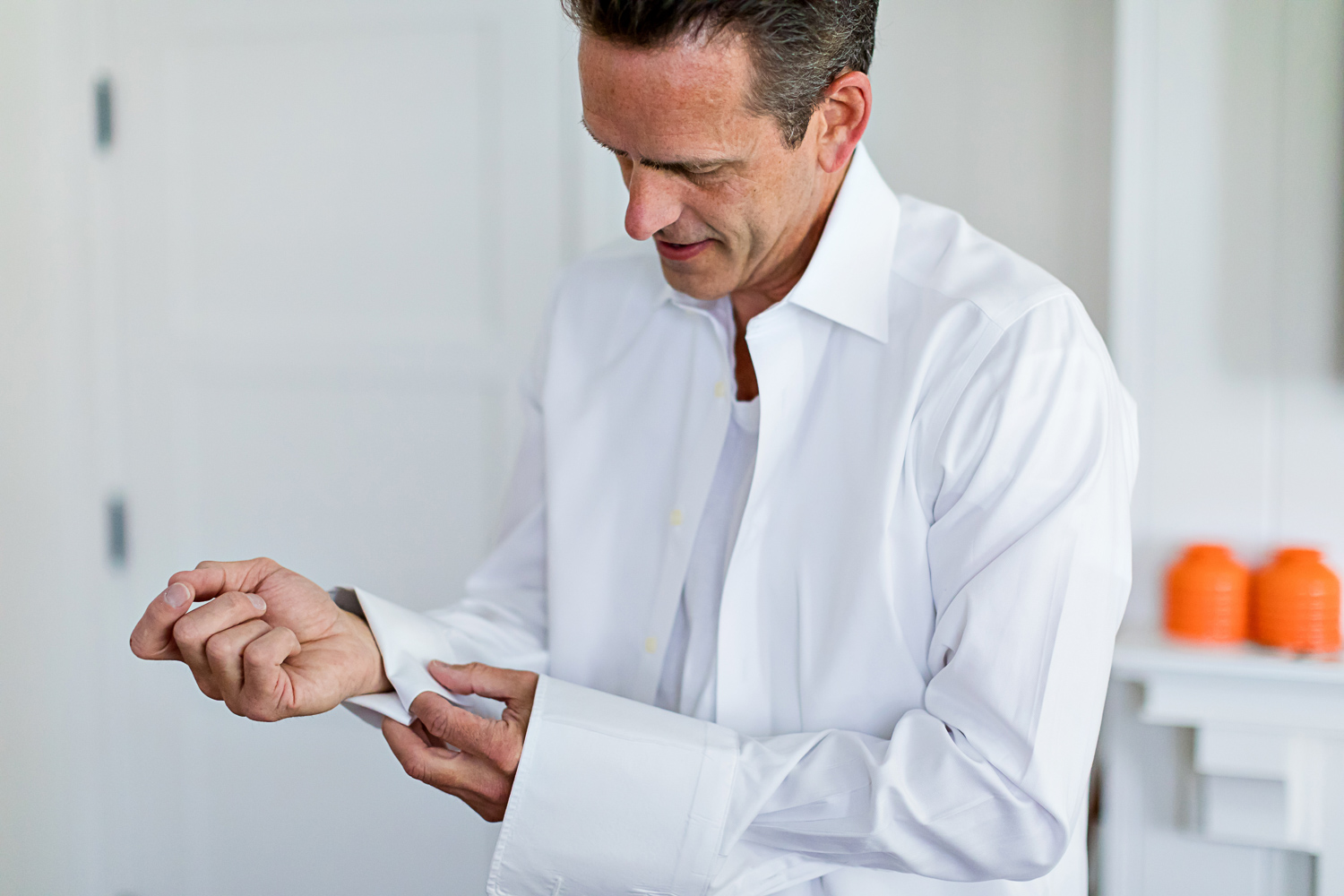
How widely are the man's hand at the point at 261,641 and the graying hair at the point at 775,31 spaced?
61 cm

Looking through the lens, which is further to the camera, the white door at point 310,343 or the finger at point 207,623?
the white door at point 310,343

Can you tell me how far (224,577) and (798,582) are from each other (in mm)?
569

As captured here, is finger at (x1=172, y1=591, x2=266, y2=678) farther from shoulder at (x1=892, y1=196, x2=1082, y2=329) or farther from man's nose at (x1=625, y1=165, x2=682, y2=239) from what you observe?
shoulder at (x1=892, y1=196, x2=1082, y2=329)

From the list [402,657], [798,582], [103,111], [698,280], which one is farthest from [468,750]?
[103,111]

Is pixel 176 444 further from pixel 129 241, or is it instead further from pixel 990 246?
pixel 990 246

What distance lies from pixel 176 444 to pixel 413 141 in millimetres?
758

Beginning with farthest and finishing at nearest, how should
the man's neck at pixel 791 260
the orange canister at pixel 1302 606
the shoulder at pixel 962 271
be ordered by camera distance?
the orange canister at pixel 1302 606 < the man's neck at pixel 791 260 < the shoulder at pixel 962 271

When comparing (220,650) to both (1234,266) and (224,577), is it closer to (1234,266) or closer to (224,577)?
(224,577)

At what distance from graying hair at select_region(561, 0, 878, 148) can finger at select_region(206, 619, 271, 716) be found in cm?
62

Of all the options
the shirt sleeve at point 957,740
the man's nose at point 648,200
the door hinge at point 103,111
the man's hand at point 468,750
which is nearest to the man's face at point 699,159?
the man's nose at point 648,200

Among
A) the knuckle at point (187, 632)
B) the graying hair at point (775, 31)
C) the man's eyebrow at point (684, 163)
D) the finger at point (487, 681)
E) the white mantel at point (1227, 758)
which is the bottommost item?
the white mantel at point (1227, 758)

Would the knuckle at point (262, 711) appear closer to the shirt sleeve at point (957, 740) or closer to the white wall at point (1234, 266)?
the shirt sleeve at point (957, 740)

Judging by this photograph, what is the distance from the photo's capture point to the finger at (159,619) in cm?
90

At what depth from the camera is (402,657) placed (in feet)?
3.44
